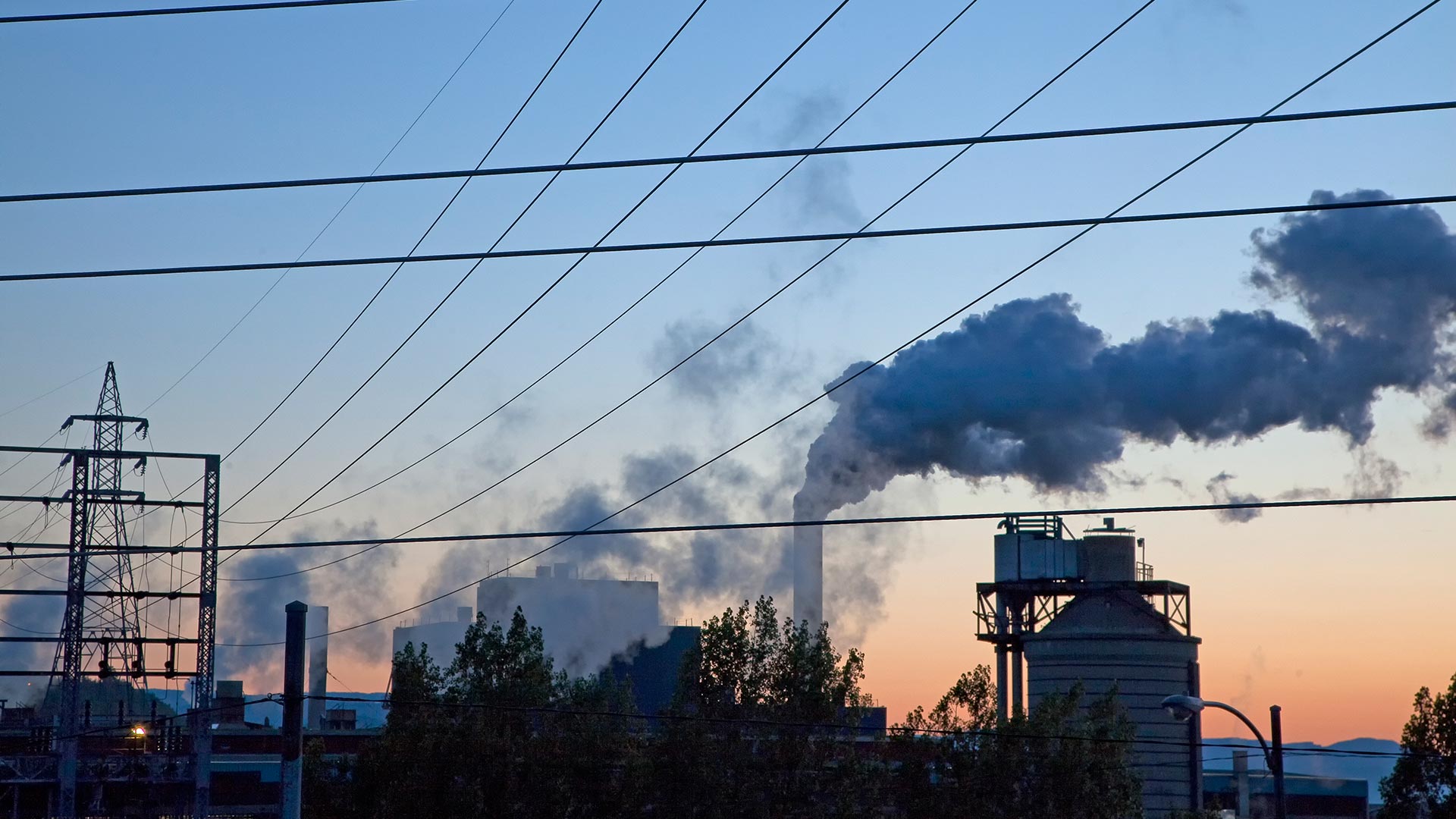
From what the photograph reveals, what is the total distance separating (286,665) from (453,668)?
19491 millimetres

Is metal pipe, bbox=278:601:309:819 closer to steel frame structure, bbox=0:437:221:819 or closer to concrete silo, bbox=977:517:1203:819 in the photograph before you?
steel frame structure, bbox=0:437:221:819

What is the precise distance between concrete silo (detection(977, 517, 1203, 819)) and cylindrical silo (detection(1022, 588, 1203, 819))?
1.1 inches

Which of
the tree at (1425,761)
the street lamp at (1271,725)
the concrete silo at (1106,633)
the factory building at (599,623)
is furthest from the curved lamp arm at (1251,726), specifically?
the factory building at (599,623)

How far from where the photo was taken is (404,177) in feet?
36.7

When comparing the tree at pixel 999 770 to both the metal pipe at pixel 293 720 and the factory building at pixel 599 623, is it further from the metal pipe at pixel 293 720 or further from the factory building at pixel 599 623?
the factory building at pixel 599 623

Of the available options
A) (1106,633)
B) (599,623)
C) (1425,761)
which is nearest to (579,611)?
(599,623)

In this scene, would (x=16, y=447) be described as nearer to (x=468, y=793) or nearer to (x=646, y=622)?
(x=468, y=793)

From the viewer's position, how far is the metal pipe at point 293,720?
18.5 meters

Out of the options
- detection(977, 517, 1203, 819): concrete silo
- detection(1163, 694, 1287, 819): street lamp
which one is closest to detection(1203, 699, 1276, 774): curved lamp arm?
detection(1163, 694, 1287, 819): street lamp

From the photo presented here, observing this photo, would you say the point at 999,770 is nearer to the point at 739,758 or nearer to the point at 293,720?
the point at 739,758

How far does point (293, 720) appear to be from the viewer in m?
18.5

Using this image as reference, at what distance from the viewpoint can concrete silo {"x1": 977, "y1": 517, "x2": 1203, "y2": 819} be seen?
51125mm

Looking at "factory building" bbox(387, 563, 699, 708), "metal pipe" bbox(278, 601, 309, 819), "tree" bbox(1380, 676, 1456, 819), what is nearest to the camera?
"metal pipe" bbox(278, 601, 309, 819)

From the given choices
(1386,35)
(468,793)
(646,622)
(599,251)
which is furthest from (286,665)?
(646,622)
